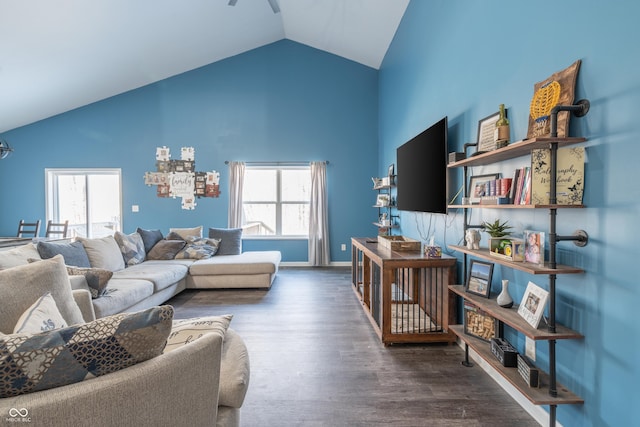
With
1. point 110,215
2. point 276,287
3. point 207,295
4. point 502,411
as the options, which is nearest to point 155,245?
point 207,295

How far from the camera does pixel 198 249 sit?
4.60 metres

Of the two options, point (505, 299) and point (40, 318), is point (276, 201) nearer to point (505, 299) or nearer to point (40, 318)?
point (505, 299)

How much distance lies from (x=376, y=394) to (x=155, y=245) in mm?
3907

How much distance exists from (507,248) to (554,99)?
785 mm

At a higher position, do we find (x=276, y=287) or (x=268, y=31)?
(x=268, y=31)

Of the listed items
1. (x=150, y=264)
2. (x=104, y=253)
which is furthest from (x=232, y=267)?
(x=104, y=253)

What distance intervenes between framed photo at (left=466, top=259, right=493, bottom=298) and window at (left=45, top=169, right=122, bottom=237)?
20.7 ft

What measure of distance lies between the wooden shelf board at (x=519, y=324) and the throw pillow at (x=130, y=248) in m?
4.04

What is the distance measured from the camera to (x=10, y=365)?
0.76 m

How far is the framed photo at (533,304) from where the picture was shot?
152 cm

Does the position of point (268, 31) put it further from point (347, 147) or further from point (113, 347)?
point (113, 347)

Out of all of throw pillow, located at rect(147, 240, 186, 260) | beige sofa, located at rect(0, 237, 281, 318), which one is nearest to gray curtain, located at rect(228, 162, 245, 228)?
beige sofa, located at rect(0, 237, 281, 318)

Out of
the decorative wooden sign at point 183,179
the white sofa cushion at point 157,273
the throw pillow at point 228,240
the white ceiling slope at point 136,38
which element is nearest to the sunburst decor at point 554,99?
the white ceiling slope at point 136,38

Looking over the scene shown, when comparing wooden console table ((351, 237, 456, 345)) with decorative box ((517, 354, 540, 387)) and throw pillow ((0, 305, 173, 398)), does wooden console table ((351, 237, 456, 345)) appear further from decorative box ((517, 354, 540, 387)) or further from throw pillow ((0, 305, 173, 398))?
throw pillow ((0, 305, 173, 398))
